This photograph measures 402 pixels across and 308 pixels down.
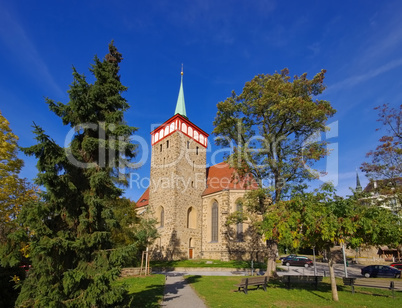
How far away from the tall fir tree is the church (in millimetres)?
18269

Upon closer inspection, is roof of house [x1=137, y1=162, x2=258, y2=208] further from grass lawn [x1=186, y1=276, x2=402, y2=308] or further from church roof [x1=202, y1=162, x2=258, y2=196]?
grass lawn [x1=186, y1=276, x2=402, y2=308]

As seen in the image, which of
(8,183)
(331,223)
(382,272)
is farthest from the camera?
(382,272)

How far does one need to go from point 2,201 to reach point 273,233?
1280 centimetres

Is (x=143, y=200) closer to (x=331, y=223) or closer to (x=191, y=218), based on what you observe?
(x=191, y=218)

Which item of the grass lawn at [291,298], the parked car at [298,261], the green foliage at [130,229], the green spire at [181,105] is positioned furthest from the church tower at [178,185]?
the grass lawn at [291,298]

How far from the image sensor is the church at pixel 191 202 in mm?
27359

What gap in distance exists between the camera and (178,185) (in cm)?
2966

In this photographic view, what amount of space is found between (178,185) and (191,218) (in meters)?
4.33

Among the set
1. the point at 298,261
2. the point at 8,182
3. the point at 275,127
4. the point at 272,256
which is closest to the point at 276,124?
the point at 275,127

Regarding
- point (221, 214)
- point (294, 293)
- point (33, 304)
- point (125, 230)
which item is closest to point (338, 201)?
point (294, 293)

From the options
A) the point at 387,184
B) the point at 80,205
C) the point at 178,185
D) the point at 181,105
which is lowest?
the point at 80,205

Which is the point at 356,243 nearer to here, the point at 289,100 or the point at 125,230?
the point at 289,100

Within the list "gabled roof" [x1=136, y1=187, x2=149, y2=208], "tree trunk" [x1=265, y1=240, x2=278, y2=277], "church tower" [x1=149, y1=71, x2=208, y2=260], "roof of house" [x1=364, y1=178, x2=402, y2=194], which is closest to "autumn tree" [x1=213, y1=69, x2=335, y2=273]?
"tree trunk" [x1=265, y1=240, x2=278, y2=277]

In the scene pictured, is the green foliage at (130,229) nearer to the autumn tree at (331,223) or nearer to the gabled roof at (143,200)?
the autumn tree at (331,223)
